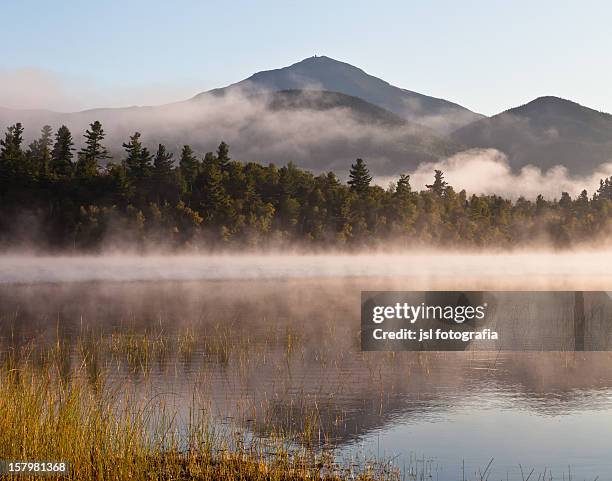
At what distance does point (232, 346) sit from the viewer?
31.9m

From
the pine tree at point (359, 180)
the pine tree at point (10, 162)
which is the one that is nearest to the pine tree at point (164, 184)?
the pine tree at point (10, 162)

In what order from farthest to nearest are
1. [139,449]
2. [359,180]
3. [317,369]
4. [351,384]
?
[359,180], [317,369], [351,384], [139,449]

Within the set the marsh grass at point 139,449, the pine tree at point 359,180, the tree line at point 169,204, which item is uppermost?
the pine tree at point 359,180

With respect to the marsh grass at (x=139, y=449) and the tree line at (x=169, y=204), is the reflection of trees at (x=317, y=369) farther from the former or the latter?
the tree line at (x=169, y=204)

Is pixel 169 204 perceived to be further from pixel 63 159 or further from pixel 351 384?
pixel 351 384

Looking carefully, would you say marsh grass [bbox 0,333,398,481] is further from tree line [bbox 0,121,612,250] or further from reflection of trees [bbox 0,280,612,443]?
tree line [bbox 0,121,612,250]

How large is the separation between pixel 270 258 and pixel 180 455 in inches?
5190

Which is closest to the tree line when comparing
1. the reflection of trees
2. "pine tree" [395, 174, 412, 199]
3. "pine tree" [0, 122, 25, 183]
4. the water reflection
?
"pine tree" [0, 122, 25, 183]

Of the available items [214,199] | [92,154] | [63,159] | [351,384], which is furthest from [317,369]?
[63,159]

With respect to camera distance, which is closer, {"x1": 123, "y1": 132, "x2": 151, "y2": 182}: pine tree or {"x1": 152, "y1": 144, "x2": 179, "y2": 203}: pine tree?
{"x1": 152, "y1": 144, "x2": 179, "y2": 203}: pine tree

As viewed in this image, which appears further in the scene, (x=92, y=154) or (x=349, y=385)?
(x=92, y=154)

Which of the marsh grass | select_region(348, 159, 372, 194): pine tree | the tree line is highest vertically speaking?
select_region(348, 159, 372, 194): pine tree

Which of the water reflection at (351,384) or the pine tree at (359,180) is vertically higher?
the pine tree at (359,180)

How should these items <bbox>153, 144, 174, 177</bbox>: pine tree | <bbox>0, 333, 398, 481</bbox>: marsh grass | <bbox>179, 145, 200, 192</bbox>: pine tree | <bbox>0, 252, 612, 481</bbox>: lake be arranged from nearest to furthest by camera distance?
1. <bbox>0, 333, 398, 481</bbox>: marsh grass
2. <bbox>0, 252, 612, 481</bbox>: lake
3. <bbox>153, 144, 174, 177</bbox>: pine tree
4. <bbox>179, 145, 200, 192</bbox>: pine tree
